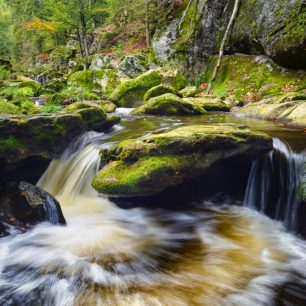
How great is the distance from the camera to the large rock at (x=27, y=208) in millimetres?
5645

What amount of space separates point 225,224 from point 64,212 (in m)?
3.07

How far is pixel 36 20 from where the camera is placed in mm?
36031

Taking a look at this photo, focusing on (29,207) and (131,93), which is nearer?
(29,207)

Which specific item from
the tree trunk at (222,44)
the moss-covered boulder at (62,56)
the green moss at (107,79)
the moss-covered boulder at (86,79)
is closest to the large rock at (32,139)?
the tree trunk at (222,44)

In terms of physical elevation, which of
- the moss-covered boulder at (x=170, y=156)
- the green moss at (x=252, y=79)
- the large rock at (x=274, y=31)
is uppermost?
the large rock at (x=274, y=31)

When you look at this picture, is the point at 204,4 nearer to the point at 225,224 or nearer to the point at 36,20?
the point at 225,224

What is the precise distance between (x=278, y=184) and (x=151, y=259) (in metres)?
2.86

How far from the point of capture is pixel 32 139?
712 centimetres

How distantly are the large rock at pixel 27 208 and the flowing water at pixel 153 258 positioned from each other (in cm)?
20

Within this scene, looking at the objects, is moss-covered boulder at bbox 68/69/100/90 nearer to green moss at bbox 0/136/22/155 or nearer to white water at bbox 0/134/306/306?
green moss at bbox 0/136/22/155

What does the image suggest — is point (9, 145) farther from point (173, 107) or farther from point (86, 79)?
point (86, 79)

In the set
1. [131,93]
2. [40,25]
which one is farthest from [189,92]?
[40,25]

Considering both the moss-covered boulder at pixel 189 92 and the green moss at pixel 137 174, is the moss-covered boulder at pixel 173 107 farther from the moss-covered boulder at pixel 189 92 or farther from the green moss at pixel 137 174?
the green moss at pixel 137 174

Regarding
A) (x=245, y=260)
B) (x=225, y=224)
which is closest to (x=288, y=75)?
(x=225, y=224)
